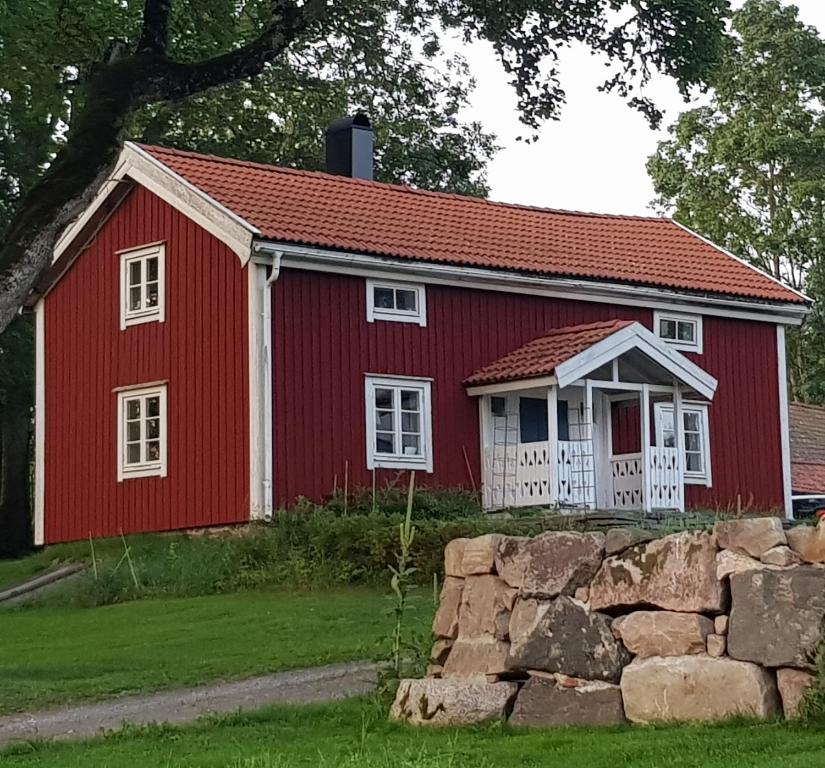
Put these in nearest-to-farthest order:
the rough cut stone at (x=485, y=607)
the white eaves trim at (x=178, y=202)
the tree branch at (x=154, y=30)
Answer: the rough cut stone at (x=485, y=607) < the tree branch at (x=154, y=30) < the white eaves trim at (x=178, y=202)

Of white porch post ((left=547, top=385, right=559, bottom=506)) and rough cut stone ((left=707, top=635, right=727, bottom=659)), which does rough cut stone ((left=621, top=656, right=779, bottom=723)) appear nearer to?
rough cut stone ((left=707, top=635, right=727, bottom=659))

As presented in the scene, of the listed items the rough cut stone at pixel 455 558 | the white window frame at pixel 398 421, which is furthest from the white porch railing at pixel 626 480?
the rough cut stone at pixel 455 558

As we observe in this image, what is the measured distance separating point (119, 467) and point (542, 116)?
983 centimetres

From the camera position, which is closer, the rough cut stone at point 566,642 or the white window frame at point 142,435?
the rough cut stone at point 566,642

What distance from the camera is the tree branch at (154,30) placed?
59.4ft

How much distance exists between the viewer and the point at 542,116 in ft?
68.9

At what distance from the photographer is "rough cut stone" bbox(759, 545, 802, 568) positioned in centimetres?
1008

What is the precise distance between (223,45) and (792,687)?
49.5 feet

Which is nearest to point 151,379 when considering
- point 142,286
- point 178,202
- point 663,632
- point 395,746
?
point 142,286

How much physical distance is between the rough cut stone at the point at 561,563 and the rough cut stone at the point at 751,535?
1.04 meters

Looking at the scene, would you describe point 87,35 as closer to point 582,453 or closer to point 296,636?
point 296,636

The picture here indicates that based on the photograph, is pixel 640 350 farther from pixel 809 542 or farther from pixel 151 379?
pixel 809 542

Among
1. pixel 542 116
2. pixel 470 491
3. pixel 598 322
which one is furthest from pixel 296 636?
pixel 598 322

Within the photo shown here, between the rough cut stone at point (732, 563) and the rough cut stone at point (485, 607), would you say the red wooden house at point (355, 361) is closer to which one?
the rough cut stone at point (485, 607)
